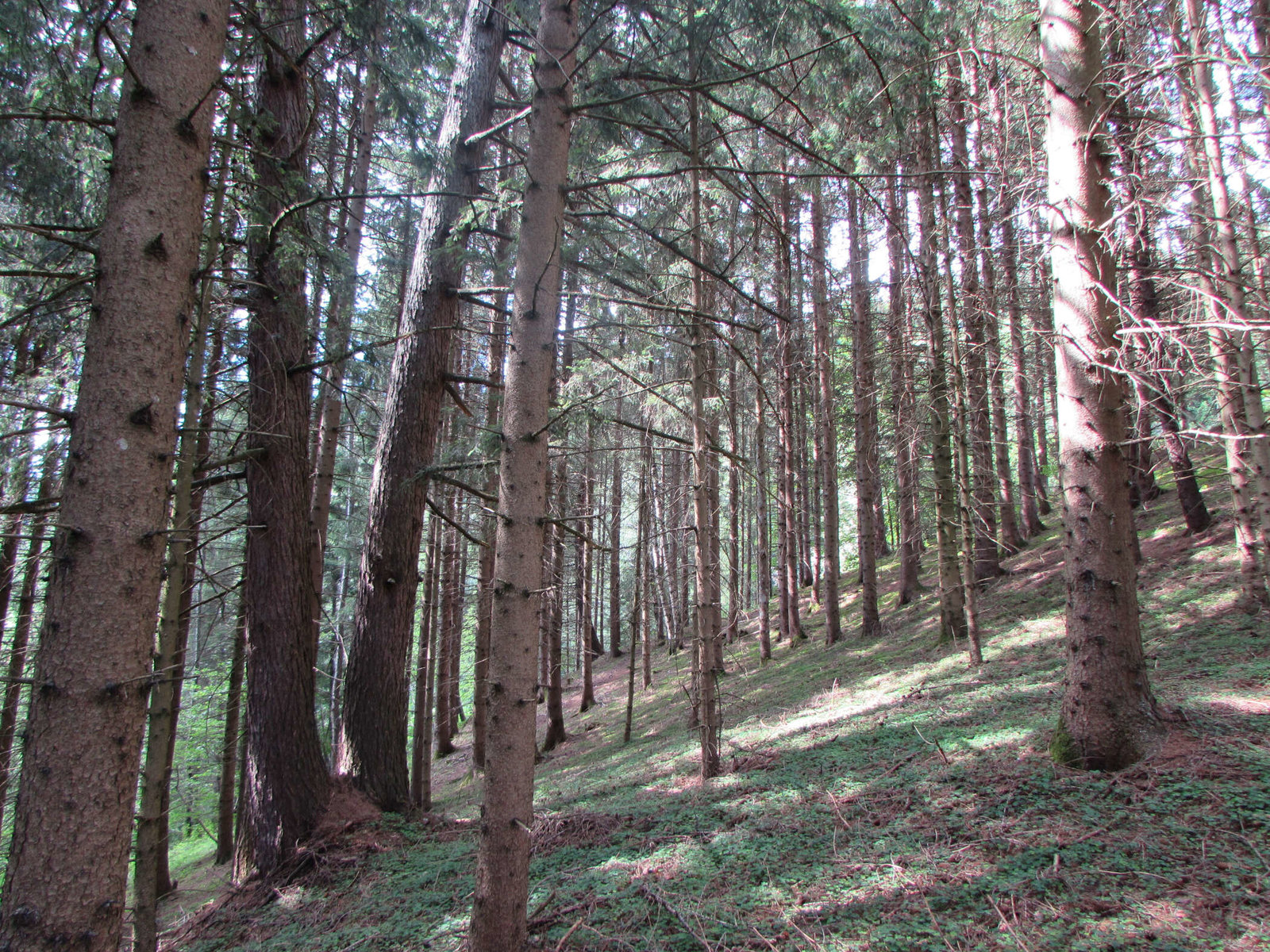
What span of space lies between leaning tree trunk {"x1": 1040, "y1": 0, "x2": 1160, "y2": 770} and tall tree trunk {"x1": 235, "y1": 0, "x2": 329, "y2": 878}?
19.0 ft

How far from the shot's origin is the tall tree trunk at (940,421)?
868 cm

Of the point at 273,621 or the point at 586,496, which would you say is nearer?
the point at 273,621

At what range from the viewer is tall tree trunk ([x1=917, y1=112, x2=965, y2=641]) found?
28.5ft

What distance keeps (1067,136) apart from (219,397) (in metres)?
7.70

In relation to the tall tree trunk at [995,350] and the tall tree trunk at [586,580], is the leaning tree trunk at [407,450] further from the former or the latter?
the tall tree trunk at [995,350]

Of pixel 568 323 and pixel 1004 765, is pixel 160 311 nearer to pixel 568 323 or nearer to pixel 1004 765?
pixel 1004 765

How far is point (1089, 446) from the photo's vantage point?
4059mm

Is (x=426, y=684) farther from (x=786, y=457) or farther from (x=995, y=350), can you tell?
(x=995, y=350)

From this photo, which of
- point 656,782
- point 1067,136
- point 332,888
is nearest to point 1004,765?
point 656,782

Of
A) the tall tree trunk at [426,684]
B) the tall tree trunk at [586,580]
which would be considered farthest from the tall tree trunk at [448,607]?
the tall tree trunk at [586,580]

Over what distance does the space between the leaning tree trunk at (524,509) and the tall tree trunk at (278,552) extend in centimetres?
288

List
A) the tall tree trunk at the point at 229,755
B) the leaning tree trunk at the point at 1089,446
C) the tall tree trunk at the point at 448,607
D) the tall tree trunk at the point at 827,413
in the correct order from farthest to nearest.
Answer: the tall tree trunk at the point at 827,413, the tall tree trunk at the point at 448,607, the tall tree trunk at the point at 229,755, the leaning tree trunk at the point at 1089,446

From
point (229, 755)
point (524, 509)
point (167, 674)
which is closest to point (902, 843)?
point (524, 509)

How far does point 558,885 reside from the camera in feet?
13.8
